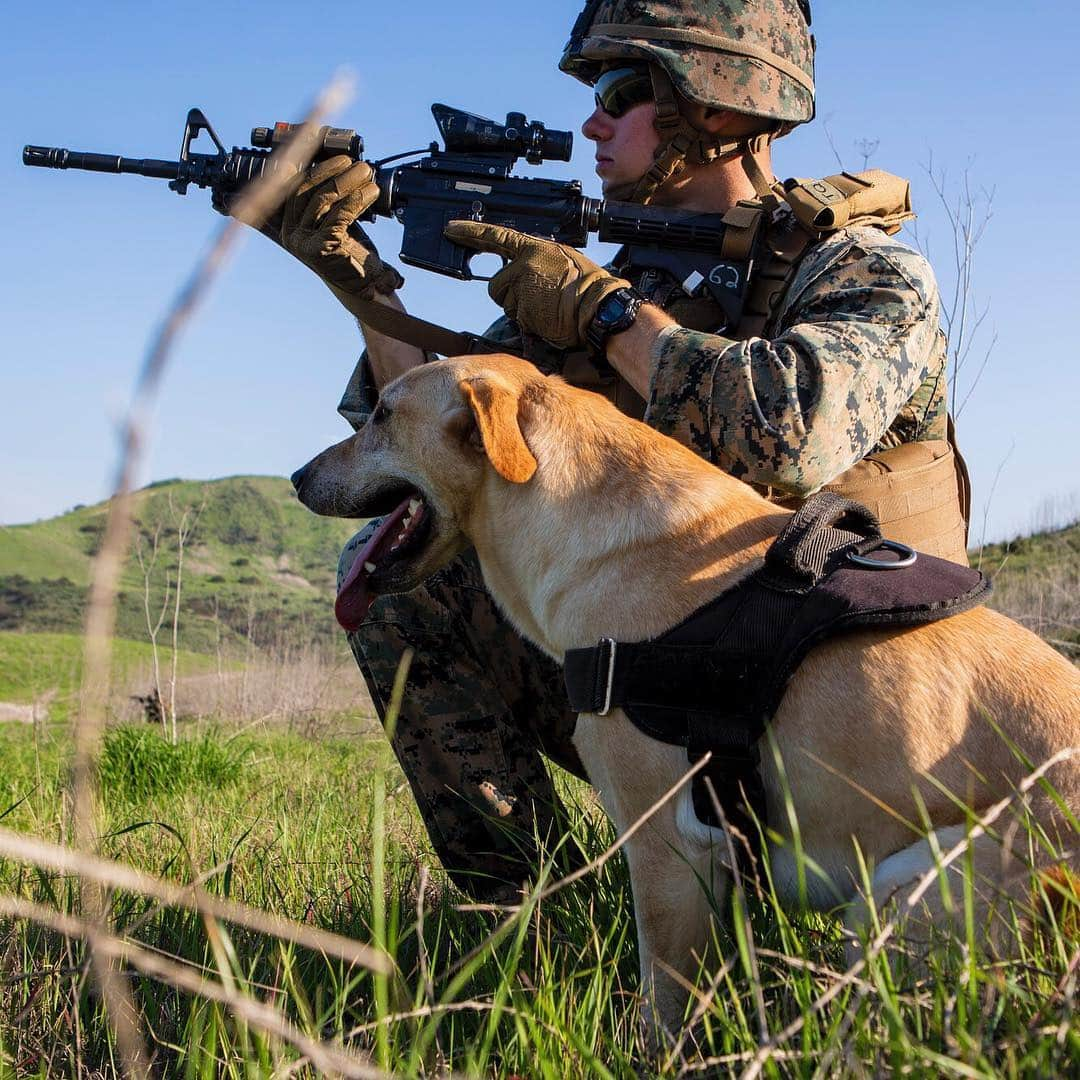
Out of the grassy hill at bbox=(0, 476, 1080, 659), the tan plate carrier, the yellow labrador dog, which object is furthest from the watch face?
the grassy hill at bbox=(0, 476, 1080, 659)

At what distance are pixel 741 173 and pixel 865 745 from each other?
2.80 meters

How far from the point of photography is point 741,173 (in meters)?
4.59

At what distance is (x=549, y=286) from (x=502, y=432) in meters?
0.98

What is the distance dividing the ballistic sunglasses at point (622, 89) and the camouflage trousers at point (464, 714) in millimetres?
1941

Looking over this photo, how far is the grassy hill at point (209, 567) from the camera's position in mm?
24062

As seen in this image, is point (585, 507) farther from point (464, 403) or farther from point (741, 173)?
point (741, 173)

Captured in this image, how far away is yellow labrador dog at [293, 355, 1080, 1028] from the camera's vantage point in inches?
100

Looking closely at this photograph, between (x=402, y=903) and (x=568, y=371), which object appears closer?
(x=402, y=903)

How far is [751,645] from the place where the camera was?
274cm

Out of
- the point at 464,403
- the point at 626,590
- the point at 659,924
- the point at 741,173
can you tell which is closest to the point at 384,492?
the point at 464,403

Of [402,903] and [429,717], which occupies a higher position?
[429,717]

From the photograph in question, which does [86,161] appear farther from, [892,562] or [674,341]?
[892,562]

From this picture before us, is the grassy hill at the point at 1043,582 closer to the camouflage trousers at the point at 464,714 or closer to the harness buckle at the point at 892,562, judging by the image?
the camouflage trousers at the point at 464,714

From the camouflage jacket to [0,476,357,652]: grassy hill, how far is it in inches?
613
